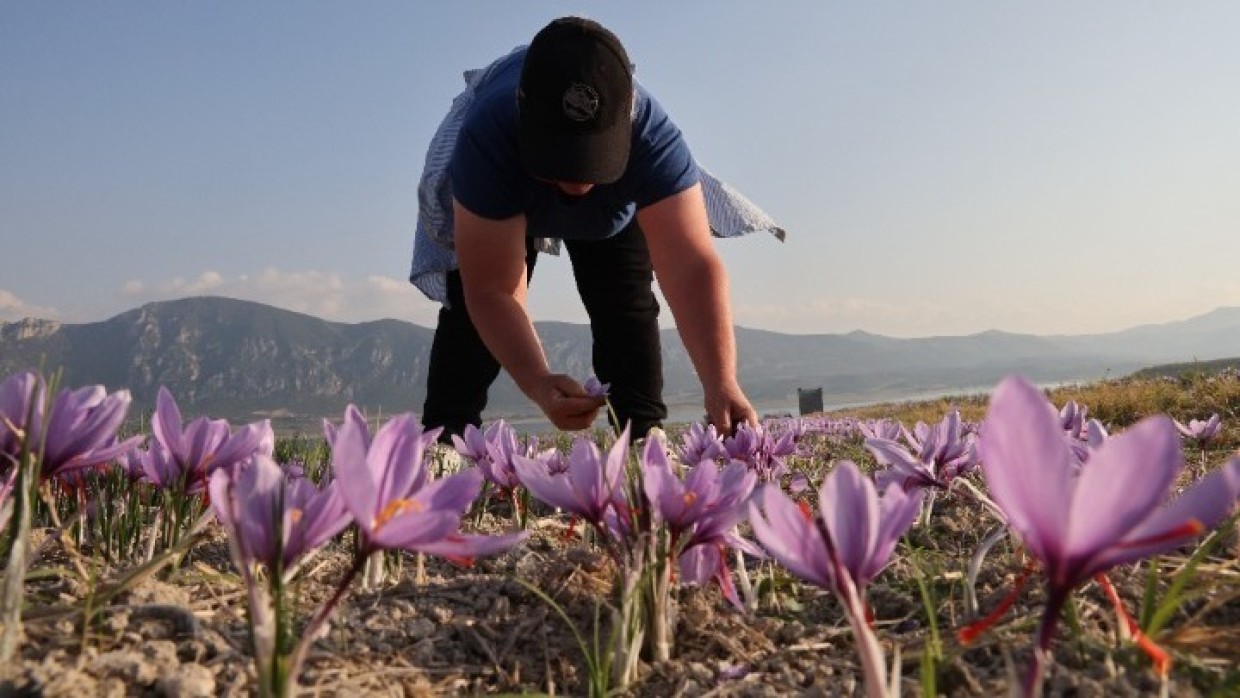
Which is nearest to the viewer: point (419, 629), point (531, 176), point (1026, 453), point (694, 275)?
point (1026, 453)

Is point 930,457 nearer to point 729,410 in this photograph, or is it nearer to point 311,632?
point 729,410

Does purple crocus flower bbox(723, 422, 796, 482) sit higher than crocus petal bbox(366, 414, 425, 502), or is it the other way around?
crocus petal bbox(366, 414, 425, 502)

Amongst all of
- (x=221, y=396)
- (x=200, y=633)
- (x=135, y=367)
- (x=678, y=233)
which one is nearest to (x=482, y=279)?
(x=678, y=233)

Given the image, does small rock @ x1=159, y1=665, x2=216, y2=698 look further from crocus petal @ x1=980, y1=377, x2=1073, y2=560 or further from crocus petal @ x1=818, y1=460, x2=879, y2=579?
crocus petal @ x1=980, y1=377, x2=1073, y2=560

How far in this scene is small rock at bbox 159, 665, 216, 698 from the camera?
3.43 feet

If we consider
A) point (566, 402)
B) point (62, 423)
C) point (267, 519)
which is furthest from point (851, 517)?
point (566, 402)

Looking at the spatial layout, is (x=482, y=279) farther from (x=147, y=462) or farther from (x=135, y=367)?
(x=135, y=367)

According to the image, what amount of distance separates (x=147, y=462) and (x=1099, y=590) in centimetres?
185

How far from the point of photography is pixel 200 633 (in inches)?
48.5

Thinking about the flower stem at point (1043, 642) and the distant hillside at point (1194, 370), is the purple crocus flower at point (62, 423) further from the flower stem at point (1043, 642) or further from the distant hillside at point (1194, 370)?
the distant hillside at point (1194, 370)

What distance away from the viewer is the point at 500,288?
151 inches

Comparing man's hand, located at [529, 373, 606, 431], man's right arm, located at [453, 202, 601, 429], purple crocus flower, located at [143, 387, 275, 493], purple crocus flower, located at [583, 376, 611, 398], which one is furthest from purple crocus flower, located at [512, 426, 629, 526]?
man's right arm, located at [453, 202, 601, 429]

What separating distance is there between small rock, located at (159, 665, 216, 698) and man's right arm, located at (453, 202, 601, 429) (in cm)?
232

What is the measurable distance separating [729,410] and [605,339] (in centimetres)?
184
